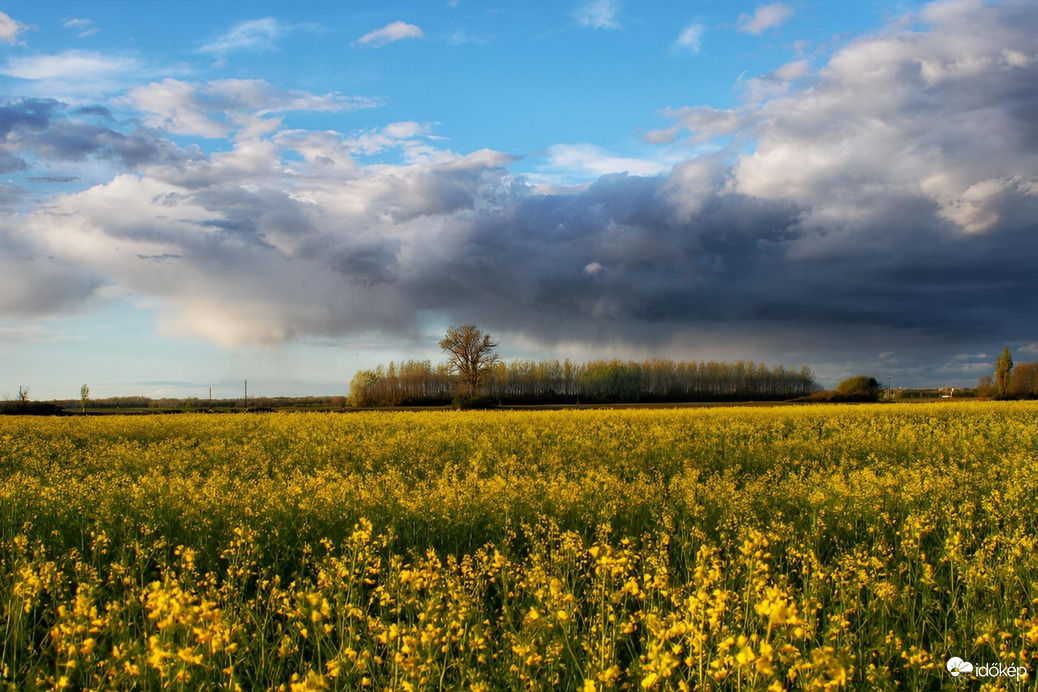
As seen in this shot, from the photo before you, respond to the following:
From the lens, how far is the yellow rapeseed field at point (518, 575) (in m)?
3.90

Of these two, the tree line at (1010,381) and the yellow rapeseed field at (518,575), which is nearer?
the yellow rapeseed field at (518,575)

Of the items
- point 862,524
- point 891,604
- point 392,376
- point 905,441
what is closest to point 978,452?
point 905,441

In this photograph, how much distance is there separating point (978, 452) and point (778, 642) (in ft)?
53.6

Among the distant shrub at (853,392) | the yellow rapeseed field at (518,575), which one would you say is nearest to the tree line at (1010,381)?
the distant shrub at (853,392)

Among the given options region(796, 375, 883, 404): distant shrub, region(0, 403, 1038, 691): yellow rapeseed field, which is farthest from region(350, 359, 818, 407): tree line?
region(0, 403, 1038, 691): yellow rapeseed field

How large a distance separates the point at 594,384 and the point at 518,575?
9214 centimetres

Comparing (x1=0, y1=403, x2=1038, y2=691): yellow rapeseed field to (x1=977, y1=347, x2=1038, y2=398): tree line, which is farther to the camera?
(x1=977, y1=347, x2=1038, y2=398): tree line

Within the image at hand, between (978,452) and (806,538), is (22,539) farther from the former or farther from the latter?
(978,452)

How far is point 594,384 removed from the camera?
320 feet

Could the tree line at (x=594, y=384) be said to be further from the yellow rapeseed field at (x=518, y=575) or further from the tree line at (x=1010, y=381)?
the yellow rapeseed field at (x=518, y=575)

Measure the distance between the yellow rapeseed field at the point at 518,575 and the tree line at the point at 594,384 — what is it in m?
62.7

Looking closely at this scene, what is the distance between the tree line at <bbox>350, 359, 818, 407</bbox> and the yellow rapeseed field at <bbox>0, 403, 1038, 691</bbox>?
6274 centimetres

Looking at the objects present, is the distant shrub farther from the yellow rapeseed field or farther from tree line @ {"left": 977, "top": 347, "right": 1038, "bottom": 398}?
the yellow rapeseed field

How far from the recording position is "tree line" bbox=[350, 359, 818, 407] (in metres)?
82.9
